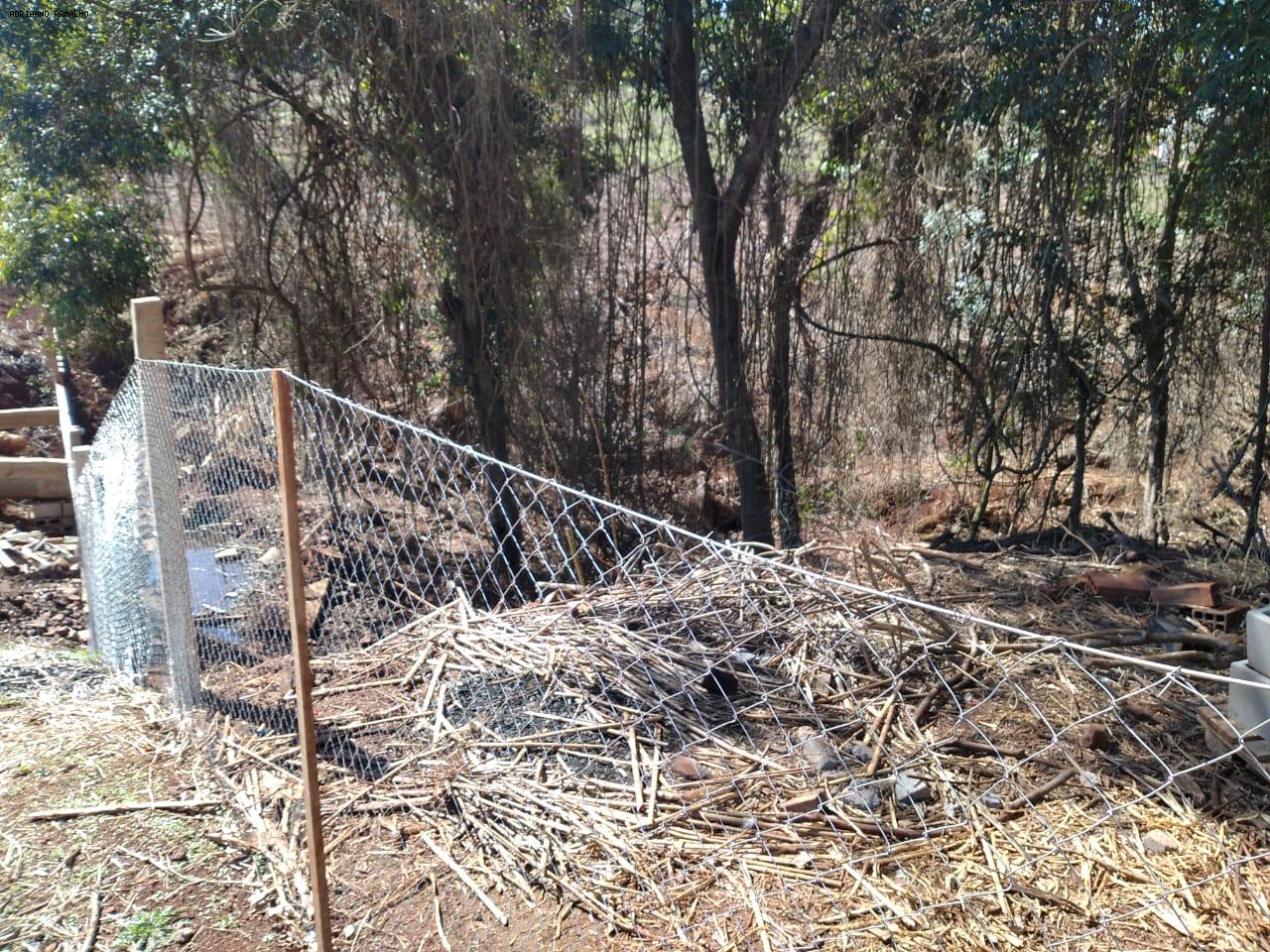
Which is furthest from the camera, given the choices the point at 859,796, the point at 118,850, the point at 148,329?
the point at 148,329

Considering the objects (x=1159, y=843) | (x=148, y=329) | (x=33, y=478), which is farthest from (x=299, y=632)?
(x=33, y=478)

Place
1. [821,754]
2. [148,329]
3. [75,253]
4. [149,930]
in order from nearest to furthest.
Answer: [149,930], [821,754], [148,329], [75,253]

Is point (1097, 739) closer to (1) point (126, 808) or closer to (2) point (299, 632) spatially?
(2) point (299, 632)

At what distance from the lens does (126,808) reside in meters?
3.32

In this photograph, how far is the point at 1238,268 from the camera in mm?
6062

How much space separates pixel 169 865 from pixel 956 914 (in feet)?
7.14

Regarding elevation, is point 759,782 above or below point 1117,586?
below

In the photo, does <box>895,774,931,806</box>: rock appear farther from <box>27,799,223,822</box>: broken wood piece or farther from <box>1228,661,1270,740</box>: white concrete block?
<box>27,799,223,822</box>: broken wood piece

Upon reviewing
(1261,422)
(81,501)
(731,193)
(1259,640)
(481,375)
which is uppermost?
(731,193)

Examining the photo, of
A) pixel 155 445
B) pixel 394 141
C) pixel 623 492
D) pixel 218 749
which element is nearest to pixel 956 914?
pixel 218 749

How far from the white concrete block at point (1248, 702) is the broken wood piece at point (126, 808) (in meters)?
3.06

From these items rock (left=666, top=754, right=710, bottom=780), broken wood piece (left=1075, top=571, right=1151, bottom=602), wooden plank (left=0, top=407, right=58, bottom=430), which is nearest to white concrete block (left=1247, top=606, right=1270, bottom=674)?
rock (left=666, top=754, right=710, bottom=780)

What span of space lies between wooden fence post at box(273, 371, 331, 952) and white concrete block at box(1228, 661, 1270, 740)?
2.37 m

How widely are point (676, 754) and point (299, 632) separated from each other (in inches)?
54.3
